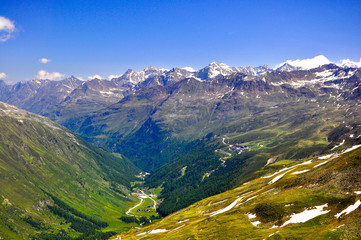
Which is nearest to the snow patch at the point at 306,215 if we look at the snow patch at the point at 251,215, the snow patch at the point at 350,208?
the snow patch at the point at 350,208

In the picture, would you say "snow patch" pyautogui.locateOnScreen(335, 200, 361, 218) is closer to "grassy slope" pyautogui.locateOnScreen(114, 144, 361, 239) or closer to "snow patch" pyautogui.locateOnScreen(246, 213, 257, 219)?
"grassy slope" pyautogui.locateOnScreen(114, 144, 361, 239)

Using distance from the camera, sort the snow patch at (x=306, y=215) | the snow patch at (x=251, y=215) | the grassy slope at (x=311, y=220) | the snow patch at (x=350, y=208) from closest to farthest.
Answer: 1. the grassy slope at (x=311, y=220)
2. the snow patch at (x=350, y=208)
3. the snow patch at (x=306, y=215)
4. the snow patch at (x=251, y=215)

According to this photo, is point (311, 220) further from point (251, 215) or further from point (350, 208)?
point (251, 215)

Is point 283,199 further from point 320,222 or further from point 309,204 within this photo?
point 320,222

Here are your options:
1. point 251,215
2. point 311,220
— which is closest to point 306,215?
point 311,220

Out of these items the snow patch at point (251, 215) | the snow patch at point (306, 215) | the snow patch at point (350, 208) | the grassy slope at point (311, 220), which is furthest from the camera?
→ the snow patch at point (251, 215)

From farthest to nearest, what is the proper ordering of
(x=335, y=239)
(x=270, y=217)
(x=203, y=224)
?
(x=203, y=224)
(x=270, y=217)
(x=335, y=239)

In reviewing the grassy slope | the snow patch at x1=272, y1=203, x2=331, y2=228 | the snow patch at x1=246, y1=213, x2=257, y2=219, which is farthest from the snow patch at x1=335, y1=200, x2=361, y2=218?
the snow patch at x1=246, y1=213, x2=257, y2=219

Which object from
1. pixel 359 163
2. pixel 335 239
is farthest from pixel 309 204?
pixel 359 163

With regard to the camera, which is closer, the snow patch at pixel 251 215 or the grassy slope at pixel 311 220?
the grassy slope at pixel 311 220

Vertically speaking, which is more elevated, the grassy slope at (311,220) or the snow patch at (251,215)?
the grassy slope at (311,220)

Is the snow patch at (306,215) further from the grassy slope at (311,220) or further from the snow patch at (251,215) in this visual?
the snow patch at (251,215)
